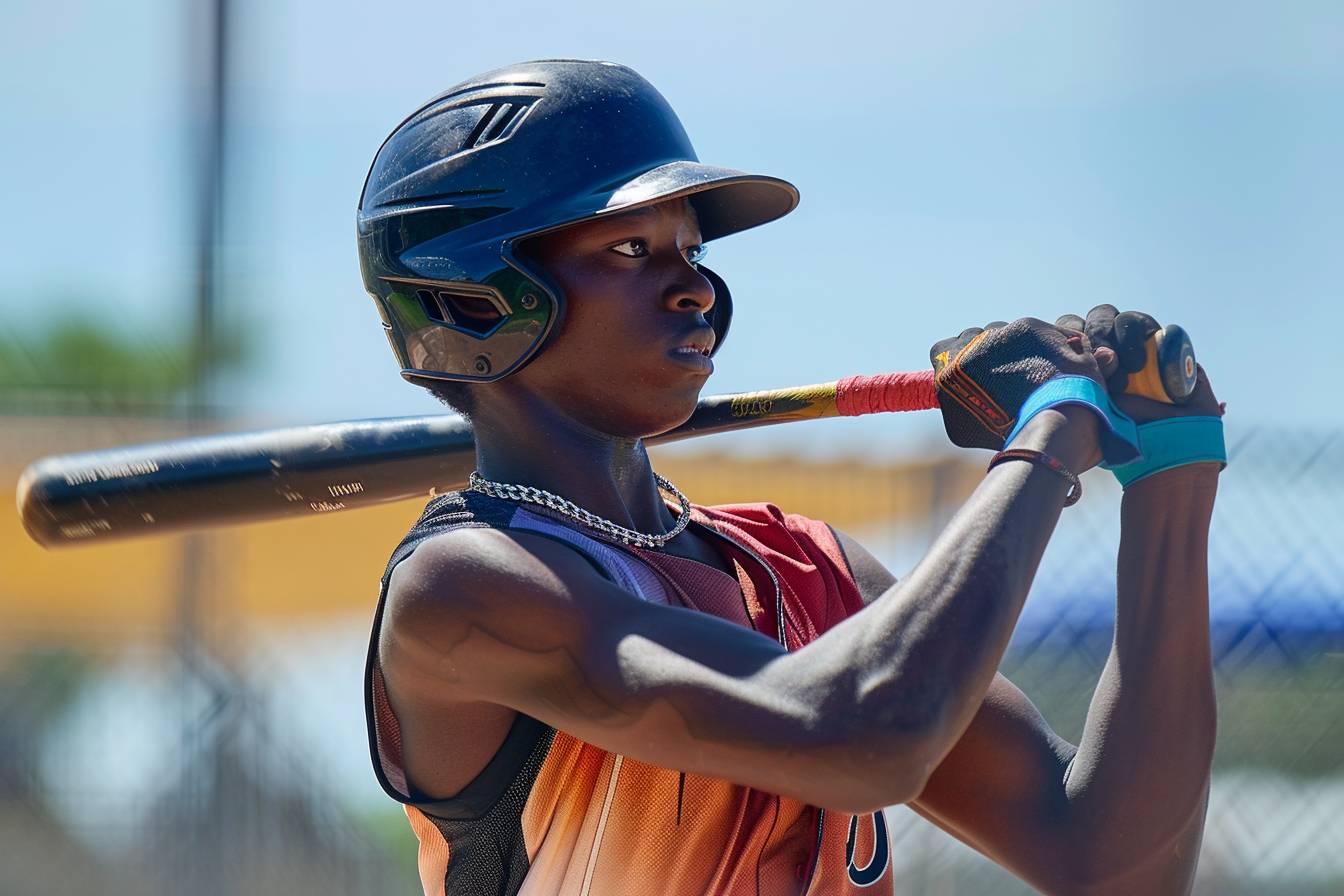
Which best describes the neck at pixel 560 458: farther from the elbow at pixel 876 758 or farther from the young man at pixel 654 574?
the elbow at pixel 876 758

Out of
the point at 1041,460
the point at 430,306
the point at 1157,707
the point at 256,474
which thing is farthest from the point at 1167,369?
the point at 256,474

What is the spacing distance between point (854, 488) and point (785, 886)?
3747mm

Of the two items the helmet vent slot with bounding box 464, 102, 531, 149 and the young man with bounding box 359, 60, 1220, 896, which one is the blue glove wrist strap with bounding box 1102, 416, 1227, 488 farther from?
the helmet vent slot with bounding box 464, 102, 531, 149

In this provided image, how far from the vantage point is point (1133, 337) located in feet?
7.65

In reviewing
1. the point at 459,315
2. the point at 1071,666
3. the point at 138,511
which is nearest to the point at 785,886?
the point at 459,315

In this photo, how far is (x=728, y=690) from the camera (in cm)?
192

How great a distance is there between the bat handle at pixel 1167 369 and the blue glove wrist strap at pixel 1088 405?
0.09 metres

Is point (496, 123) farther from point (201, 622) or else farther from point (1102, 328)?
point (201, 622)

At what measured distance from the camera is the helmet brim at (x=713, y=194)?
2.26 meters

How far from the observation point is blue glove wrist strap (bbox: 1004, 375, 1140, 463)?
2199mm

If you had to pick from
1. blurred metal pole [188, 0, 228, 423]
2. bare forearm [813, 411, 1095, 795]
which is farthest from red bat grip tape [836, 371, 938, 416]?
blurred metal pole [188, 0, 228, 423]

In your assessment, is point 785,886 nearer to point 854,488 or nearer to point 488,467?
point 488,467

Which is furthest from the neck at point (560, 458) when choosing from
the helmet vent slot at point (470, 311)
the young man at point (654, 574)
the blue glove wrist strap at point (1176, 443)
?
the blue glove wrist strap at point (1176, 443)

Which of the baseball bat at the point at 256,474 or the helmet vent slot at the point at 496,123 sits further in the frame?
the baseball bat at the point at 256,474
